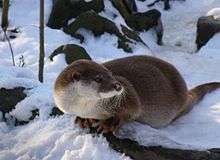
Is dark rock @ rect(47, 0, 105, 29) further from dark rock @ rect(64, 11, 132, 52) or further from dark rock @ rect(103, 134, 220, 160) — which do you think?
dark rock @ rect(103, 134, 220, 160)

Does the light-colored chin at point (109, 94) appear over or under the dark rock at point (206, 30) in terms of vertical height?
over

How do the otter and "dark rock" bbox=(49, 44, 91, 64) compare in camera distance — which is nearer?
the otter

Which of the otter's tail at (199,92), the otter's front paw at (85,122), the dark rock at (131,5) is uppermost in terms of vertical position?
the otter's front paw at (85,122)

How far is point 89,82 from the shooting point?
8.92 feet

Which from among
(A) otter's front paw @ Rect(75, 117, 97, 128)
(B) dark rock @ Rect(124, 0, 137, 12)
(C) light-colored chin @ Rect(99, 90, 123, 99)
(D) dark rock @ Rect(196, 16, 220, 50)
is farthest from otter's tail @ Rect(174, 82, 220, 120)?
(B) dark rock @ Rect(124, 0, 137, 12)

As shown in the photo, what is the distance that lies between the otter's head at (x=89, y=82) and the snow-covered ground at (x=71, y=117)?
0.26 meters

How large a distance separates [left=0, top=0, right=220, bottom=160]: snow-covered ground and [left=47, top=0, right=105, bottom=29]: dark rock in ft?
0.90

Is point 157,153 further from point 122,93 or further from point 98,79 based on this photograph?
point 98,79

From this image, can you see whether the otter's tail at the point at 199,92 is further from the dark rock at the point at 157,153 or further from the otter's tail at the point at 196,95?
the dark rock at the point at 157,153

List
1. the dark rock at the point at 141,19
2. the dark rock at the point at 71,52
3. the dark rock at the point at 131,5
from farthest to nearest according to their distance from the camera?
the dark rock at the point at 131,5, the dark rock at the point at 141,19, the dark rock at the point at 71,52

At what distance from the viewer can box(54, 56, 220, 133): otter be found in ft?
8.99

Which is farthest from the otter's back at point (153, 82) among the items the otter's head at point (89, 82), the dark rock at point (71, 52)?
the dark rock at point (71, 52)

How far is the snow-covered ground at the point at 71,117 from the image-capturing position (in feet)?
9.43

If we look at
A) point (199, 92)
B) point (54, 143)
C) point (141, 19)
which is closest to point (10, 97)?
point (54, 143)
